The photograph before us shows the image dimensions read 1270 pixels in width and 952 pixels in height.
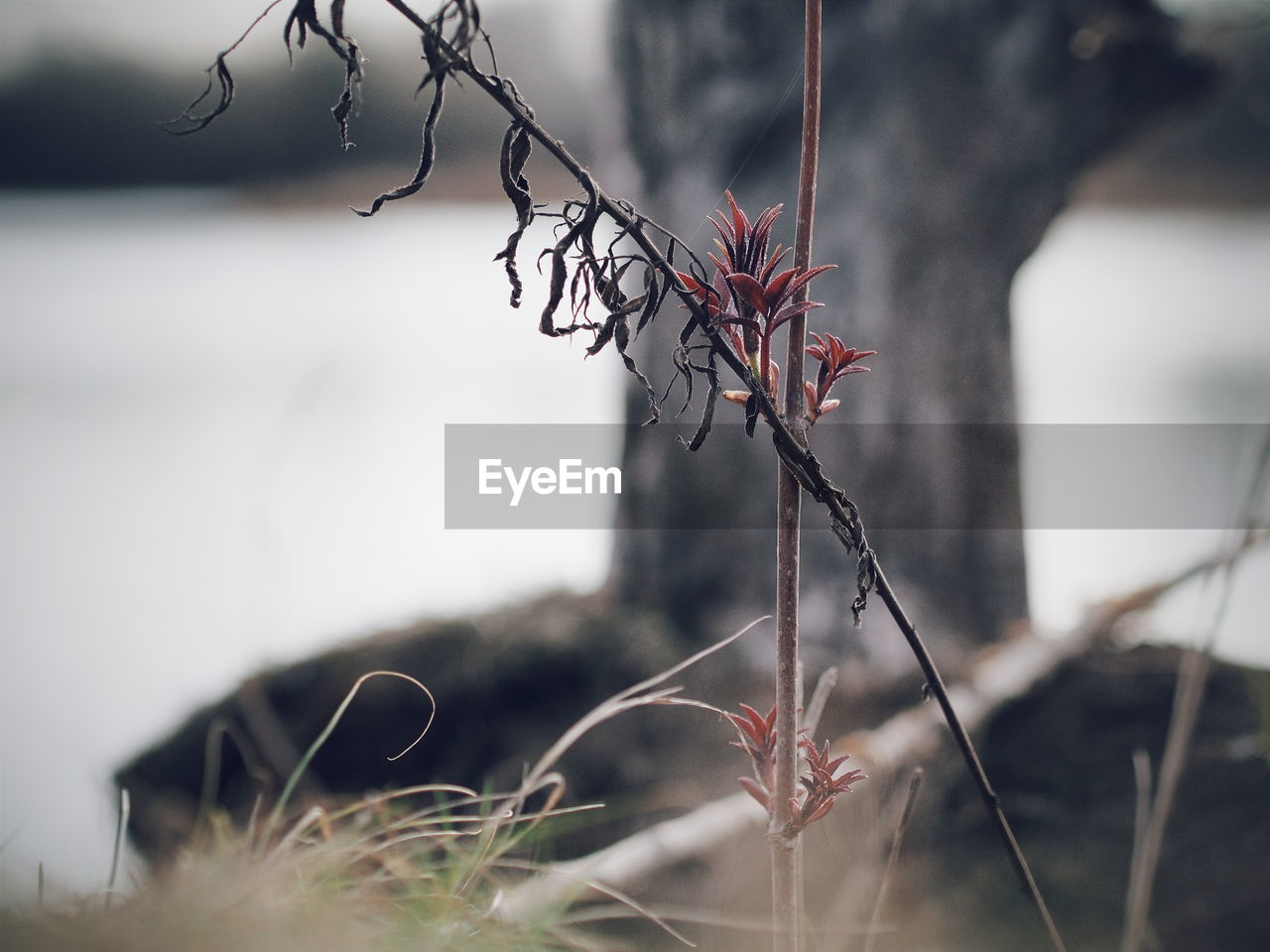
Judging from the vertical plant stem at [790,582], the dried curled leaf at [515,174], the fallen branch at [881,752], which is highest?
the dried curled leaf at [515,174]

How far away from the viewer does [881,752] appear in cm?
62

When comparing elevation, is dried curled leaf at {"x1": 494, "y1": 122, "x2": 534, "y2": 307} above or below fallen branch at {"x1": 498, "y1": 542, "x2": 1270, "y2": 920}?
above

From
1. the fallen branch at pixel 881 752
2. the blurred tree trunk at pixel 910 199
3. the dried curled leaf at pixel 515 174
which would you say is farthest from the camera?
the blurred tree trunk at pixel 910 199

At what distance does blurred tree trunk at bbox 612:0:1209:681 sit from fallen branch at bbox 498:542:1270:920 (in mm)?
63

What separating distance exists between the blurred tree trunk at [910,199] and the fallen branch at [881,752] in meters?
0.06

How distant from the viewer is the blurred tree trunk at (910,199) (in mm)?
846

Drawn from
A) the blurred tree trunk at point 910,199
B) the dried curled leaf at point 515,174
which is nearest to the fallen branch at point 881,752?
the blurred tree trunk at point 910,199

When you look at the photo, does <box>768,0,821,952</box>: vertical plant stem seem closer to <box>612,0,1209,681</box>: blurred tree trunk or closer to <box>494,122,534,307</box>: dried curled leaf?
<box>494,122,534,307</box>: dried curled leaf

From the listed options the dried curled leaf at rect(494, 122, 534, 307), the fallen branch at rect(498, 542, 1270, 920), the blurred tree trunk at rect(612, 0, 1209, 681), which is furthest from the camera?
the blurred tree trunk at rect(612, 0, 1209, 681)

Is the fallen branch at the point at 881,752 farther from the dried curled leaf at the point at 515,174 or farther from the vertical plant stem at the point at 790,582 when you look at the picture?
the dried curled leaf at the point at 515,174

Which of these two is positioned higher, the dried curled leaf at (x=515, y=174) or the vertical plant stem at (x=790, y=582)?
the dried curled leaf at (x=515, y=174)

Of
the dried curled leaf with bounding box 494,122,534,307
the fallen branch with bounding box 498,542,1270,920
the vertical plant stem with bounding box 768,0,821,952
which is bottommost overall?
the fallen branch with bounding box 498,542,1270,920

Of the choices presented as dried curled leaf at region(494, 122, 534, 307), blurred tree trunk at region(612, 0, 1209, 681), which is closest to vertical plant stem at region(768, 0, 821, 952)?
dried curled leaf at region(494, 122, 534, 307)

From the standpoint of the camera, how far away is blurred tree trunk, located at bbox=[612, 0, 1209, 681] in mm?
846
